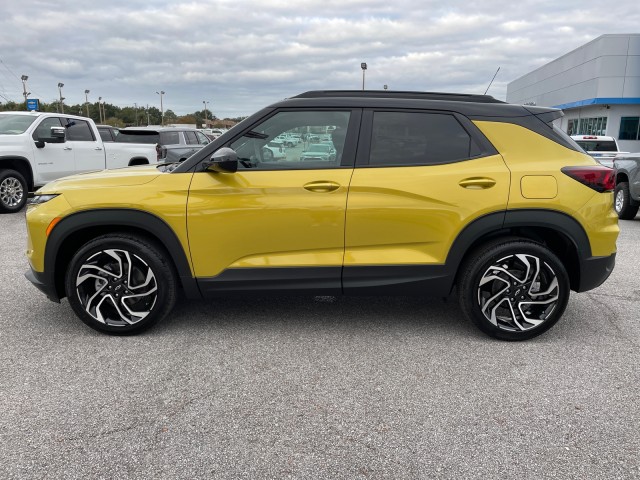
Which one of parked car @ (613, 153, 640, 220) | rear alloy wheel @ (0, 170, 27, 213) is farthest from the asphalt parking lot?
rear alloy wheel @ (0, 170, 27, 213)

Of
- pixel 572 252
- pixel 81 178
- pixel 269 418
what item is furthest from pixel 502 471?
→ pixel 81 178

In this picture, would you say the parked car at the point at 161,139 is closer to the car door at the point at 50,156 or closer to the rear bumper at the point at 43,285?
the car door at the point at 50,156

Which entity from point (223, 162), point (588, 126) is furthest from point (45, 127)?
point (588, 126)

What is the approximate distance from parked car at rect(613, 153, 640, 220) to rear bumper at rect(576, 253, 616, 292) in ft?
22.2

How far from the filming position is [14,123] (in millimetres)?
10164

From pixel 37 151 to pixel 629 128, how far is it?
3739cm

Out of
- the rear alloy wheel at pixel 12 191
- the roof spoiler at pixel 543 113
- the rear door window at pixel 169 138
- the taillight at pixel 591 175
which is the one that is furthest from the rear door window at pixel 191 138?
the taillight at pixel 591 175

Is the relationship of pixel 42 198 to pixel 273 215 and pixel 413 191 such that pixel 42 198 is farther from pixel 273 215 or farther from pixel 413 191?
pixel 413 191

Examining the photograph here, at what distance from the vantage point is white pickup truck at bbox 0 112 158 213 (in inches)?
392

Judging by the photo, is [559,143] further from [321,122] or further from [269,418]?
[269,418]

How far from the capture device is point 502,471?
2406 mm

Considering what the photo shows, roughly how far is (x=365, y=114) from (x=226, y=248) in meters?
1.42

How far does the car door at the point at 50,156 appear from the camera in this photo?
10273 millimetres

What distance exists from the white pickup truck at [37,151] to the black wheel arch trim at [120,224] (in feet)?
23.7
